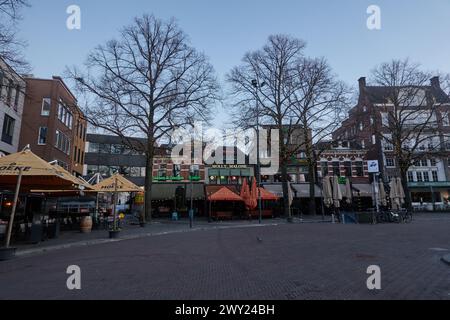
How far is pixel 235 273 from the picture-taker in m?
6.55

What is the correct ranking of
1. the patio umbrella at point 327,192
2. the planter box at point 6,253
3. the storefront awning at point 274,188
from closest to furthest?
the planter box at point 6,253 → the patio umbrella at point 327,192 → the storefront awning at point 274,188

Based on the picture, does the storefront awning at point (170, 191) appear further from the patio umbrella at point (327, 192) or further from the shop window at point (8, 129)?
the shop window at point (8, 129)

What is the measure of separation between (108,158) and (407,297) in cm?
5403

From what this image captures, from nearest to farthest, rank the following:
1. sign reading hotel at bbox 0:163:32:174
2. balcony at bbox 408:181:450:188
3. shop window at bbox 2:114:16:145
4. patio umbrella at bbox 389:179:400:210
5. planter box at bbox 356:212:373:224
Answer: sign reading hotel at bbox 0:163:32:174, planter box at bbox 356:212:373:224, shop window at bbox 2:114:16:145, patio umbrella at bbox 389:179:400:210, balcony at bbox 408:181:450:188

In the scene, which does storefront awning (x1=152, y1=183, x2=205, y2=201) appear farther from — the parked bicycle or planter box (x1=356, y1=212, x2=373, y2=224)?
the parked bicycle

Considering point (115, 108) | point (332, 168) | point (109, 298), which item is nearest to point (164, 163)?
point (115, 108)

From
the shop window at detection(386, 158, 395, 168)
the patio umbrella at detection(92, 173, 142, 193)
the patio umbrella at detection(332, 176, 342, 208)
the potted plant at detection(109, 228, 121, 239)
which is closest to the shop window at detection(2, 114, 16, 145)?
the patio umbrella at detection(92, 173, 142, 193)

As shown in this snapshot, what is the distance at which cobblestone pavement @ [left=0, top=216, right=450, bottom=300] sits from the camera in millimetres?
5039

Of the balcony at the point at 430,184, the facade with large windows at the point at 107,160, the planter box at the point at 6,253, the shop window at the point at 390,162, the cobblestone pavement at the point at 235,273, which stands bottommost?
the cobblestone pavement at the point at 235,273

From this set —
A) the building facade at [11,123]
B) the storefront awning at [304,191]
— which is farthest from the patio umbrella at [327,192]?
the building facade at [11,123]

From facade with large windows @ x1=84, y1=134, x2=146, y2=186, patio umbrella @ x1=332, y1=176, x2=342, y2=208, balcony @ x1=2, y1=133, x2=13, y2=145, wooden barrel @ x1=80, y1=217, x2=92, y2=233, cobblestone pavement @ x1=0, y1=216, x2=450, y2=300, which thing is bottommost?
cobblestone pavement @ x1=0, y1=216, x2=450, y2=300

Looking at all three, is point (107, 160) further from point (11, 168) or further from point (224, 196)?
point (11, 168)

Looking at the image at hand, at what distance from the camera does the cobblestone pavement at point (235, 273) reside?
5039 millimetres

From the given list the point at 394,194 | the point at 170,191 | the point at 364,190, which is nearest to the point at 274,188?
the point at 364,190
